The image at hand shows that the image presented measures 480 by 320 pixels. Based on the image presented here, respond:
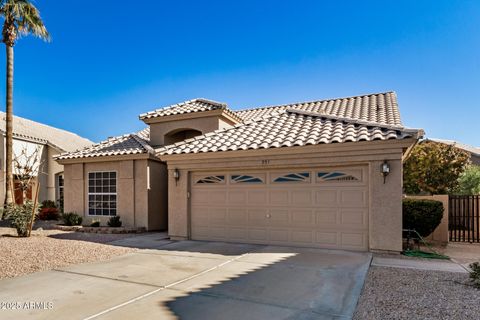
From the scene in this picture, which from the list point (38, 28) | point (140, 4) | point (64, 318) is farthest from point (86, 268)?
point (38, 28)

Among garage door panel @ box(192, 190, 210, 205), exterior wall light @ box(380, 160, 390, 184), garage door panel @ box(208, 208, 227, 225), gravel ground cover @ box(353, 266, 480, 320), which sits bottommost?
gravel ground cover @ box(353, 266, 480, 320)

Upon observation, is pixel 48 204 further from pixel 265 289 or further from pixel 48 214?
pixel 265 289

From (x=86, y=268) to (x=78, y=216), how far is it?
28.5 feet

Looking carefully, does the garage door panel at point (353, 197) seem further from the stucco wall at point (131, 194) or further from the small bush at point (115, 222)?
the small bush at point (115, 222)

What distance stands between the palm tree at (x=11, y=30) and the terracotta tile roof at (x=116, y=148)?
3458mm

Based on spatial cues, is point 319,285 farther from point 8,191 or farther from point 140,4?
point 8,191

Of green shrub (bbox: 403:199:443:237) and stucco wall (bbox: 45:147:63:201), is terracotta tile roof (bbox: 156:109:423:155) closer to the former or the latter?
→ green shrub (bbox: 403:199:443:237)

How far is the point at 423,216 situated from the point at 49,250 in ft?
40.8

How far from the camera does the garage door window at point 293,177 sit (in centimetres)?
1002

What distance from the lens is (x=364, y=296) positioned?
18.0ft

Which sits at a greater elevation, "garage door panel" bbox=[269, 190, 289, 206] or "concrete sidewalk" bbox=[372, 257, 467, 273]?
"garage door panel" bbox=[269, 190, 289, 206]

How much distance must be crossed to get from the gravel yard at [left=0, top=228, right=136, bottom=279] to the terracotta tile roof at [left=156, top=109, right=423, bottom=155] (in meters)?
4.10

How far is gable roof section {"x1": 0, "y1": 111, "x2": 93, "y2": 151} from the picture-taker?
22208mm

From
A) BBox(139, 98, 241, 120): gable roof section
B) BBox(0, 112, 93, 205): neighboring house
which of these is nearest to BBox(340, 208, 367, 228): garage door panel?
BBox(139, 98, 241, 120): gable roof section
